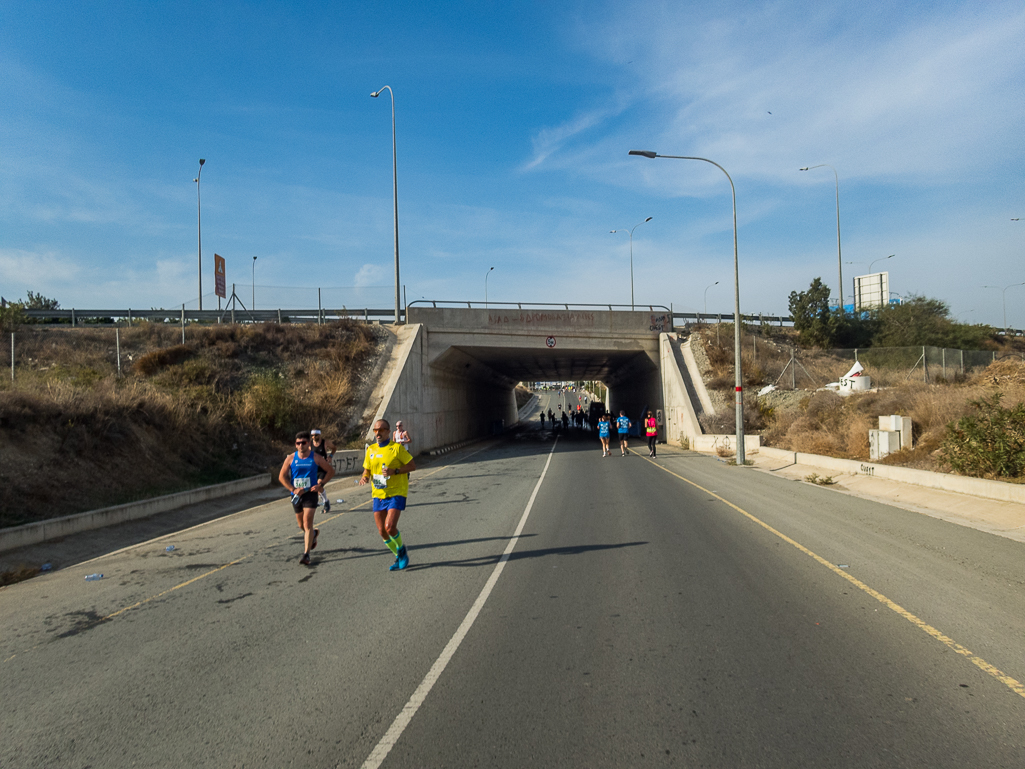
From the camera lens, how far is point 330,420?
2512 cm

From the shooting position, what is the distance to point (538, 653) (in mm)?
4984

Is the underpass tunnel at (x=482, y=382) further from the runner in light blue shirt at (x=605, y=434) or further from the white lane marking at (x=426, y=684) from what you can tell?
the white lane marking at (x=426, y=684)

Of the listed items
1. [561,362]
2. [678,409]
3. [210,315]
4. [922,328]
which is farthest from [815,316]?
[210,315]

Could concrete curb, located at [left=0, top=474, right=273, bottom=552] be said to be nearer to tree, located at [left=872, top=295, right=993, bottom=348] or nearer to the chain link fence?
the chain link fence

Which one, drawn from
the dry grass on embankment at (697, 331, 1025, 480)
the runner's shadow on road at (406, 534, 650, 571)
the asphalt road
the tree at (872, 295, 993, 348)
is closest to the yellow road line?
the asphalt road

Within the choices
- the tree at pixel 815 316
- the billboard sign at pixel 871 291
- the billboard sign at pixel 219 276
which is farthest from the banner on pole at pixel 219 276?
the billboard sign at pixel 871 291

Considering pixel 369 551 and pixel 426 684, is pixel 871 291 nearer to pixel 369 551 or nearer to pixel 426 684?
pixel 369 551

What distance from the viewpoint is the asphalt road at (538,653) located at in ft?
12.0

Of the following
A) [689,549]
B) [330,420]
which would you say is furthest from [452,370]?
[689,549]

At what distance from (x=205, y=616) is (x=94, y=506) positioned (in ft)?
25.9

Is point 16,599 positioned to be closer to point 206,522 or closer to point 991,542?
point 206,522

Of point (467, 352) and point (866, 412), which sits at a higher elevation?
point (467, 352)

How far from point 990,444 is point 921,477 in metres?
1.38

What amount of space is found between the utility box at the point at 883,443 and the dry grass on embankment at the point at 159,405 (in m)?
17.0
